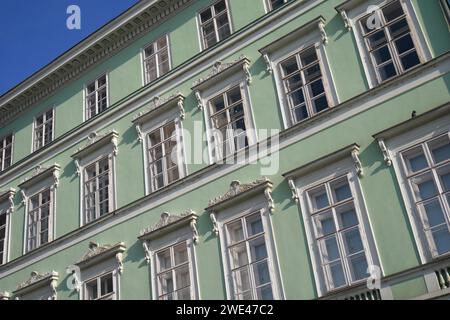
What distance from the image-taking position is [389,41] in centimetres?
1573

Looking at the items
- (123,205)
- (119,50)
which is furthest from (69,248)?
A: (119,50)

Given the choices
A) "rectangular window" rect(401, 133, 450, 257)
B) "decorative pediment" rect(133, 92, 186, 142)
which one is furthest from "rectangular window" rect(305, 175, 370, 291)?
"decorative pediment" rect(133, 92, 186, 142)

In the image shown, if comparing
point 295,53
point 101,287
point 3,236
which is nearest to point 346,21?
point 295,53

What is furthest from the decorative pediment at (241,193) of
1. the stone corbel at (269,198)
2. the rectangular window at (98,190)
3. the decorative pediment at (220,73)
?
the rectangular window at (98,190)

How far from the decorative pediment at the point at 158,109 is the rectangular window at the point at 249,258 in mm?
4322

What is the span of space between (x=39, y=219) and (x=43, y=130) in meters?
3.78

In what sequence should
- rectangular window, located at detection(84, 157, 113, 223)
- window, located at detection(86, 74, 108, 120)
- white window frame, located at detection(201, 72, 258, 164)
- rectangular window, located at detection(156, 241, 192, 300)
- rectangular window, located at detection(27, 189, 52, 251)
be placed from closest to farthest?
rectangular window, located at detection(156, 241, 192, 300) → white window frame, located at detection(201, 72, 258, 164) → rectangular window, located at detection(84, 157, 113, 223) → rectangular window, located at detection(27, 189, 52, 251) → window, located at detection(86, 74, 108, 120)

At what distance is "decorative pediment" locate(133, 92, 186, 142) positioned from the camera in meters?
19.3

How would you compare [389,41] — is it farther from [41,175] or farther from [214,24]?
[41,175]

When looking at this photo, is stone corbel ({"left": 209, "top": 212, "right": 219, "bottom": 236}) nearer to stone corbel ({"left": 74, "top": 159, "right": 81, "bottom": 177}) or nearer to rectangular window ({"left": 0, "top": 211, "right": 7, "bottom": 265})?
stone corbel ({"left": 74, "top": 159, "right": 81, "bottom": 177})

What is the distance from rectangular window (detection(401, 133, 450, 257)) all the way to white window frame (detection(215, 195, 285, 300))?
349cm

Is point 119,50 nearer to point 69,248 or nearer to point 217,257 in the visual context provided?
point 69,248

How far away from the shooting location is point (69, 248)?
66.4ft

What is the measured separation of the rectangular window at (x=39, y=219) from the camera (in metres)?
21.7
